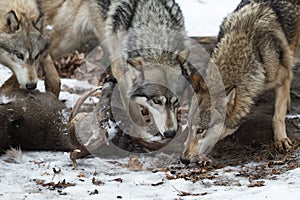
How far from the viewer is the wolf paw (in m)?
5.07

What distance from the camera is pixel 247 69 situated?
5.18m

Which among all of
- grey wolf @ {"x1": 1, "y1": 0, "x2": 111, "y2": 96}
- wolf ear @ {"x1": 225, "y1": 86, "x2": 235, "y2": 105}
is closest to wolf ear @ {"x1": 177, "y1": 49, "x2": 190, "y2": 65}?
wolf ear @ {"x1": 225, "y1": 86, "x2": 235, "y2": 105}

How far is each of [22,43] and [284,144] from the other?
284cm

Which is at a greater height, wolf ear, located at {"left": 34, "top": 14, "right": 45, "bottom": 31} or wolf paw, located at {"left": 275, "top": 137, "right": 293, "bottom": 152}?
wolf ear, located at {"left": 34, "top": 14, "right": 45, "bottom": 31}

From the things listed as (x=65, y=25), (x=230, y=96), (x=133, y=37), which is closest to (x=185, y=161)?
(x=230, y=96)

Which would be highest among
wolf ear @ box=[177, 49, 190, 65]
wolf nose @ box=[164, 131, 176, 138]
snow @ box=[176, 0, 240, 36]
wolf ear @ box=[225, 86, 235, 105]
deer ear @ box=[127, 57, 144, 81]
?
snow @ box=[176, 0, 240, 36]

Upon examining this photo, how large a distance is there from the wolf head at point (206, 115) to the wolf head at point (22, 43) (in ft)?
5.76

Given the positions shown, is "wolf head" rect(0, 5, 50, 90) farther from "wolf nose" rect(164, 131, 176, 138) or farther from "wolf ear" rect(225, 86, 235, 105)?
"wolf ear" rect(225, 86, 235, 105)

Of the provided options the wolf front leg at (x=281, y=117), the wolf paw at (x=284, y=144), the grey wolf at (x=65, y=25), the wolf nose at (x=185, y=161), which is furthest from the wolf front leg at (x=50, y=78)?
the wolf paw at (x=284, y=144)

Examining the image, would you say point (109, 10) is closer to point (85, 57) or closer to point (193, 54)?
point (193, 54)

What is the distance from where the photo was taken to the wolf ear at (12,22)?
5727 millimetres

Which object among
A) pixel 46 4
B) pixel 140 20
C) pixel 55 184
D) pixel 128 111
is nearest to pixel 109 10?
pixel 140 20

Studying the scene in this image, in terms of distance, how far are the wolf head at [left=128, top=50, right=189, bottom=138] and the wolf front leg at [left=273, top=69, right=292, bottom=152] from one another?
940mm

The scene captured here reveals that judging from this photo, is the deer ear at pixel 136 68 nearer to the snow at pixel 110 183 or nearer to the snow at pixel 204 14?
the snow at pixel 110 183
